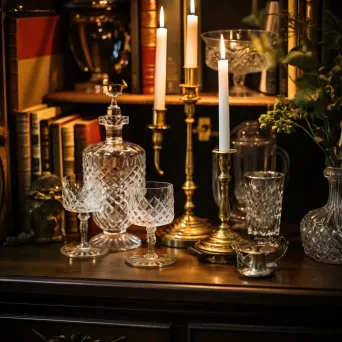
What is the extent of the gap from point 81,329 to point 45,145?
472 millimetres

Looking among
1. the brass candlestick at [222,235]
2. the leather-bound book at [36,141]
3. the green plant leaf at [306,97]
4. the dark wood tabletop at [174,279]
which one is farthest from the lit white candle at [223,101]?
the leather-bound book at [36,141]

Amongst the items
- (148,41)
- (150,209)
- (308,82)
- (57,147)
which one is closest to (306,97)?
(308,82)

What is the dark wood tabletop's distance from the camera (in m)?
1.63

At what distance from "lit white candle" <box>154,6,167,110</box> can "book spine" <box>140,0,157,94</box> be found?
0.12 meters

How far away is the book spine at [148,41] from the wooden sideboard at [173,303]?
0.49 metres

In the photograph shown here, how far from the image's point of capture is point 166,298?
5.42ft

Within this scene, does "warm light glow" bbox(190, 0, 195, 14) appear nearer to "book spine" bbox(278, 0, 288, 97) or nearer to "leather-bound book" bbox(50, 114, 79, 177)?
"book spine" bbox(278, 0, 288, 97)

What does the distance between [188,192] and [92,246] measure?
9.3 inches

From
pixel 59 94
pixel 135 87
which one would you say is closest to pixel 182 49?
pixel 135 87

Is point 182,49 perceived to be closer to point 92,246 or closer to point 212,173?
point 212,173

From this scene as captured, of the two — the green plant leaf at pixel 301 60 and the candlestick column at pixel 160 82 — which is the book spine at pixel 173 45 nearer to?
the candlestick column at pixel 160 82

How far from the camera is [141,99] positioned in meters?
2.04

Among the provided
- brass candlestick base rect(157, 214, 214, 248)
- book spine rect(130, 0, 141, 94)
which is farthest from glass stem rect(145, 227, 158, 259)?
book spine rect(130, 0, 141, 94)

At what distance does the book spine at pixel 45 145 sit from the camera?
1.99 m
